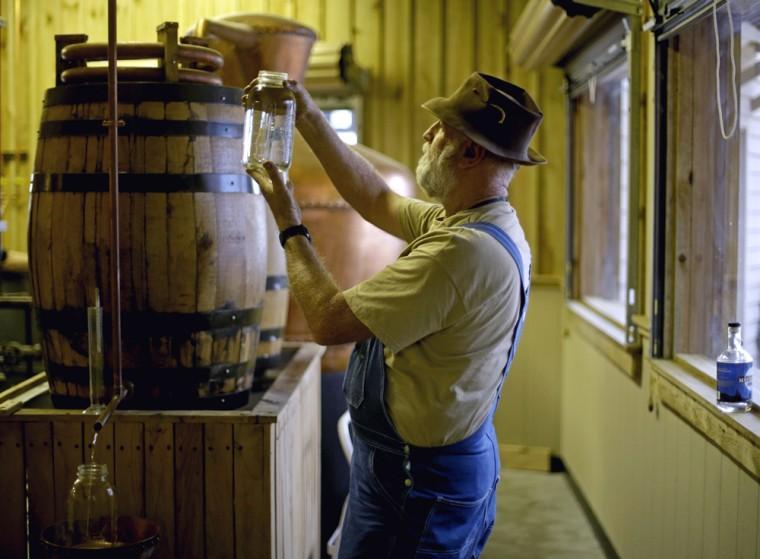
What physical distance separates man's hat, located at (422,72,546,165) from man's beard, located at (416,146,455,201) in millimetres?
83

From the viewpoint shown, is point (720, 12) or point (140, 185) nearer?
point (140, 185)

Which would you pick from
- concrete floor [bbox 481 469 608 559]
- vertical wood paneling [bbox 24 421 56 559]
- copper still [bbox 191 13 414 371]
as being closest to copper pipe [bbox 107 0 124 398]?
vertical wood paneling [bbox 24 421 56 559]

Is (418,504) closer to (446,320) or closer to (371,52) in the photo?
(446,320)

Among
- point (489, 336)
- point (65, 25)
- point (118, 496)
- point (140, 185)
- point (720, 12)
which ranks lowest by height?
point (118, 496)

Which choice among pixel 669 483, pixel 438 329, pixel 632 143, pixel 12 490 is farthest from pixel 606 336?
pixel 12 490

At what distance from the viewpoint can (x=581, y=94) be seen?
508 cm

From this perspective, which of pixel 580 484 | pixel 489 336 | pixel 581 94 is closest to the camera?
pixel 489 336

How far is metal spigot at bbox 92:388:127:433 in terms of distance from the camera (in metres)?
2.06

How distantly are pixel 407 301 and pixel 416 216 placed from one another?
1.87 ft

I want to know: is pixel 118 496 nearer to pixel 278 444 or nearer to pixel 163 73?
pixel 278 444

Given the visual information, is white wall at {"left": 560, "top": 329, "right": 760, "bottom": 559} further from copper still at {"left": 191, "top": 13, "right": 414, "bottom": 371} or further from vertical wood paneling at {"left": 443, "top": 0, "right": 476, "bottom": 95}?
vertical wood paneling at {"left": 443, "top": 0, "right": 476, "bottom": 95}

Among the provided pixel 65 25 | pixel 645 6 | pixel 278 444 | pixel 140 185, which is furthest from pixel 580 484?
pixel 65 25

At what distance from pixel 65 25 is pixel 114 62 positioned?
404 centimetres

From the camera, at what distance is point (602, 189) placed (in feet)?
16.4
